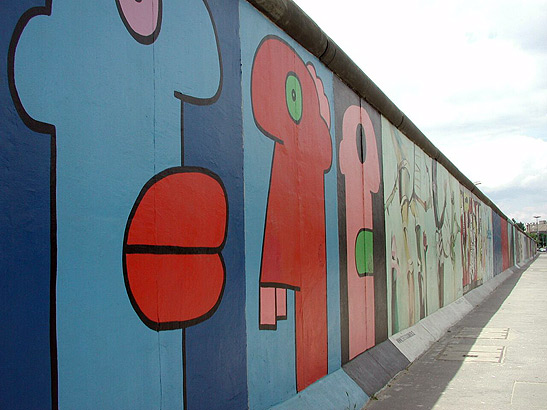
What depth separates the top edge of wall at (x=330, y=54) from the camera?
15.9ft

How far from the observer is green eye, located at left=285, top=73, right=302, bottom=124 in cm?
505

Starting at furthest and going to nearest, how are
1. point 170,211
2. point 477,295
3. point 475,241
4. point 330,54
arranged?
point 475,241 → point 477,295 → point 330,54 → point 170,211

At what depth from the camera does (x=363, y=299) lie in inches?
271

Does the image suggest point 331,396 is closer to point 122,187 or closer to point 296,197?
point 296,197

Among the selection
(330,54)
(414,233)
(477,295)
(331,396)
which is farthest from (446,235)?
(331,396)

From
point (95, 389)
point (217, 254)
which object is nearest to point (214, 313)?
point (217, 254)

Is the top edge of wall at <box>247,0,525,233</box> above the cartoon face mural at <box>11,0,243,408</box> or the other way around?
above

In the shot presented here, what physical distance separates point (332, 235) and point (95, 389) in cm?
355

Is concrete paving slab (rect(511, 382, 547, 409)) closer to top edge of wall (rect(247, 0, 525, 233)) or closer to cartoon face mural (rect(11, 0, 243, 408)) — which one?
cartoon face mural (rect(11, 0, 243, 408))

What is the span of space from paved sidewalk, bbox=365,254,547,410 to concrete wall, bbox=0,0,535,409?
0.72m

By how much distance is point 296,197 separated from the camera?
511 centimetres

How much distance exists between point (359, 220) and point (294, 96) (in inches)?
→ 88.4

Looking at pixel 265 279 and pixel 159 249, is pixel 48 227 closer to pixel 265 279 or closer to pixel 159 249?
pixel 159 249

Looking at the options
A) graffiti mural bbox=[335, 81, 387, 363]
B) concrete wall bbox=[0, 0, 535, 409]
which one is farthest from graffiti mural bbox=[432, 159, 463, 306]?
concrete wall bbox=[0, 0, 535, 409]
